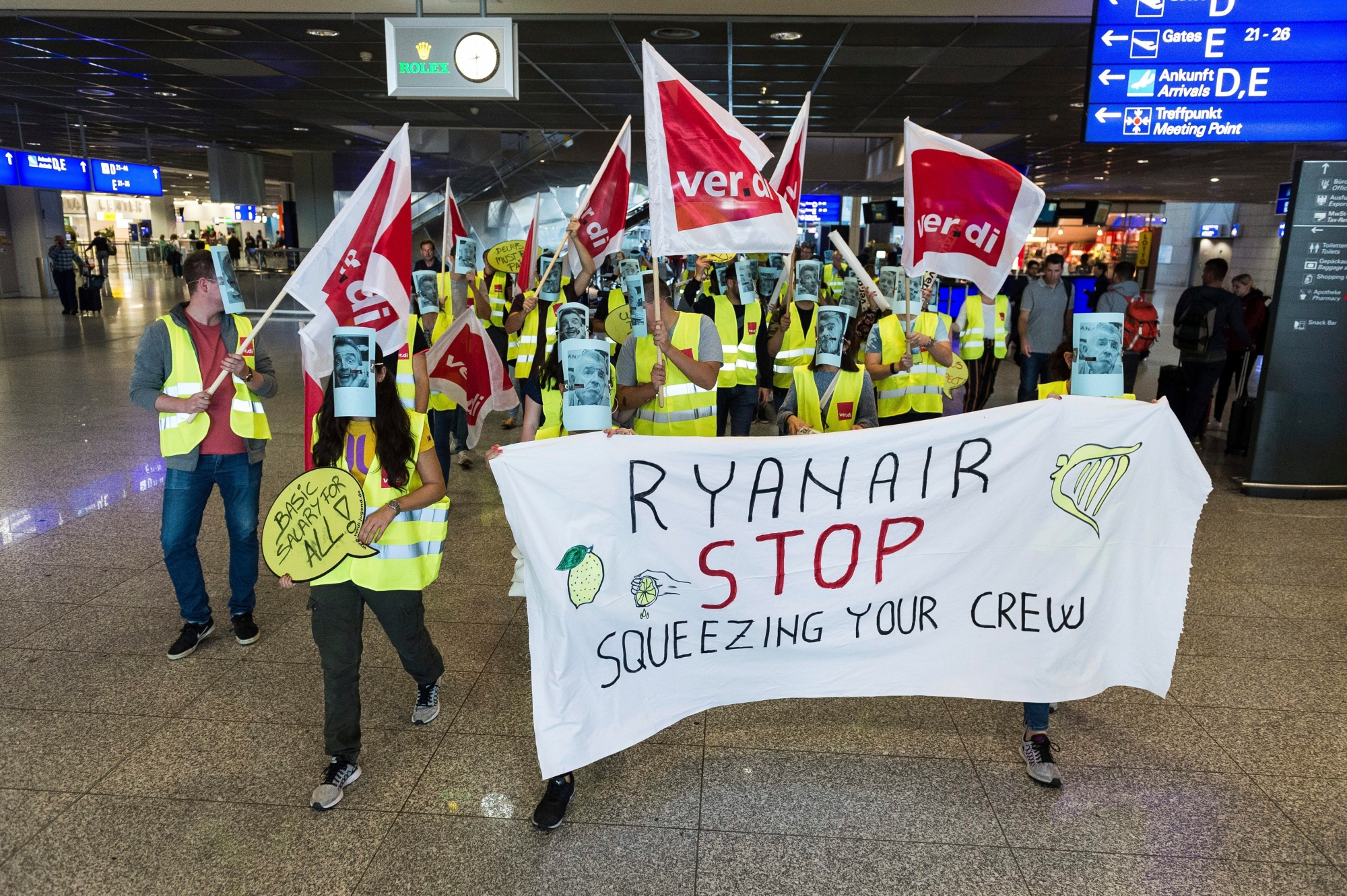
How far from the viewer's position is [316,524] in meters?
3.23

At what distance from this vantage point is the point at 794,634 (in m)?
3.48

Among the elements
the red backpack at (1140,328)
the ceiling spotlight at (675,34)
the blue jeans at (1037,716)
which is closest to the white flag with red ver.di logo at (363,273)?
the blue jeans at (1037,716)

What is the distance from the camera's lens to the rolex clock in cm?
713

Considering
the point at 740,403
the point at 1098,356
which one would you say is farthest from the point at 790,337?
the point at 1098,356

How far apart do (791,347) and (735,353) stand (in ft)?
3.24

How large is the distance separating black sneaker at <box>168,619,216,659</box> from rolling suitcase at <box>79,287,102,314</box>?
20004 millimetres

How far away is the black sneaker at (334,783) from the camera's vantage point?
3271 millimetres

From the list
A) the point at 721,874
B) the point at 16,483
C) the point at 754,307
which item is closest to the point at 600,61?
the point at 754,307

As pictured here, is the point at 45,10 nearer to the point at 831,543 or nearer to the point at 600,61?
the point at 600,61

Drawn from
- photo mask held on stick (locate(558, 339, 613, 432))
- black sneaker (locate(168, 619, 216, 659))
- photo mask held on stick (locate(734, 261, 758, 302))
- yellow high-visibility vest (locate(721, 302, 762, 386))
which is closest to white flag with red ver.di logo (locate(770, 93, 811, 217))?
yellow high-visibility vest (locate(721, 302, 762, 386))

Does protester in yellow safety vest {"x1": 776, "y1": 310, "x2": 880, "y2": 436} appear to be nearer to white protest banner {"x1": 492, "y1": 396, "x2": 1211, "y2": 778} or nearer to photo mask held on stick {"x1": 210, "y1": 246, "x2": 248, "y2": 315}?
white protest banner {"x1": 492, "y1": 396, "x2": 1211, "y2": 778}

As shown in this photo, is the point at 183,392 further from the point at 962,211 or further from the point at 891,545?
the point at 962,211

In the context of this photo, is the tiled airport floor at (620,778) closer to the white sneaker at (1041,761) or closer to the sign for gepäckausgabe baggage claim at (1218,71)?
the white sneaker at (1041,761)

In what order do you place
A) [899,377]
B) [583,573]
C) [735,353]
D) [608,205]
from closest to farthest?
[583,573], [608,205], [899,377], [735,353]
